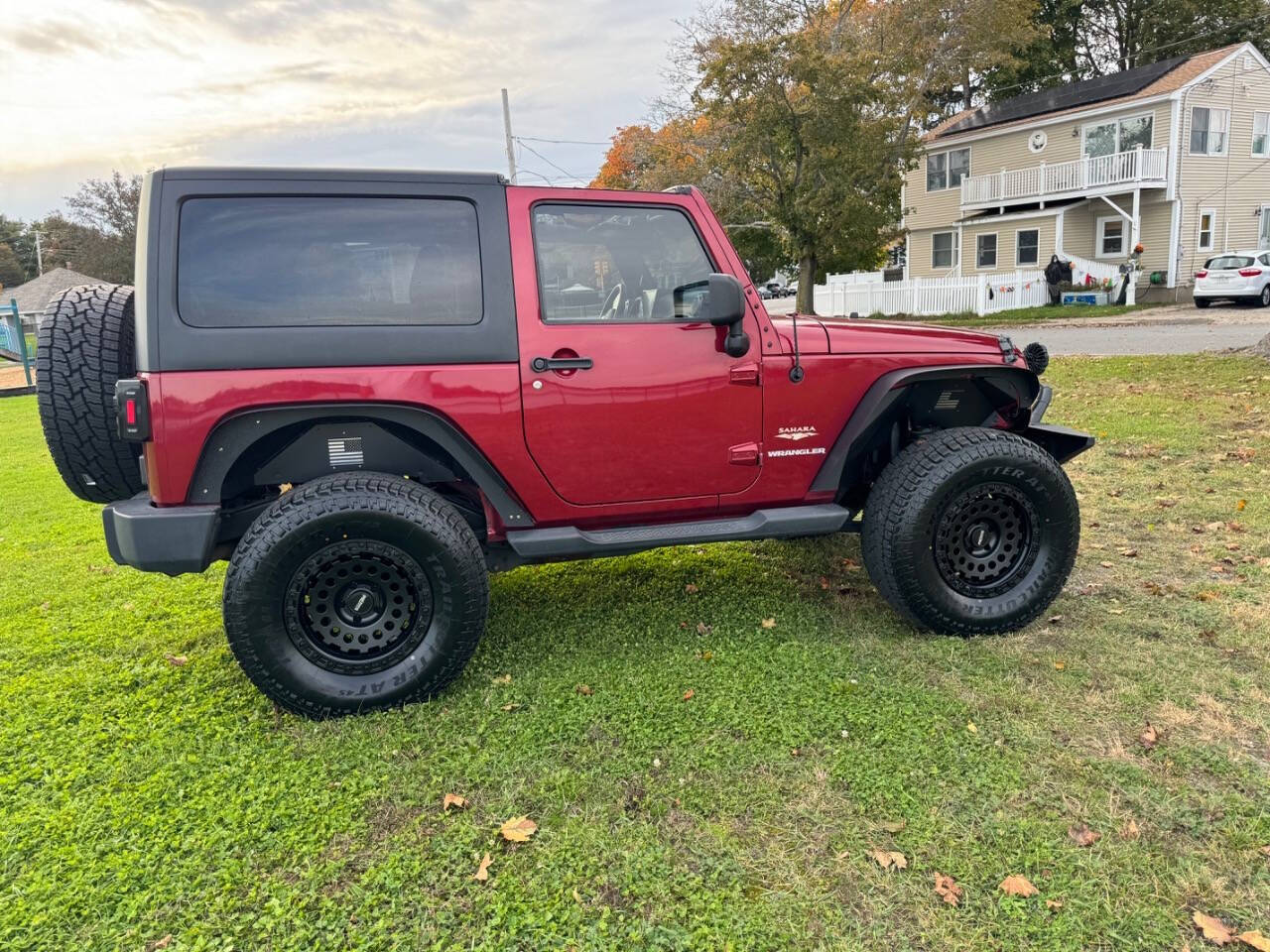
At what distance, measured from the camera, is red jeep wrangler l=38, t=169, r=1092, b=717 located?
303 cm

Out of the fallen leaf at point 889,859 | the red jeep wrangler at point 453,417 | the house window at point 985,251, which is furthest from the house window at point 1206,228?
the fallen leaf at point 889,859

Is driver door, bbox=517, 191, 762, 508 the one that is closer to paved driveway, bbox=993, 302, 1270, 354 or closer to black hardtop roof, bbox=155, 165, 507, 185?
black hardtop roof, bbox=155, 165, 507, 185

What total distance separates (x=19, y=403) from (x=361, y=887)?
15988 mm

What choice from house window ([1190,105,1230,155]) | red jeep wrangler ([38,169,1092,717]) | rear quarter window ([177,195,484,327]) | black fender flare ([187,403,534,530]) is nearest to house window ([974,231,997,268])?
house window ([1190,105,1230,155])

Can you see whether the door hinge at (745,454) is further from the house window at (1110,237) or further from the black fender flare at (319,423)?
the house window at (1110,237)

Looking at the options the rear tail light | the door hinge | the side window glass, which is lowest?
the door hinge

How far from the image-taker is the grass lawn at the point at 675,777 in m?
A: 2.23

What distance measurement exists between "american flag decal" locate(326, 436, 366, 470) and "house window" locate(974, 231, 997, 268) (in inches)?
1192

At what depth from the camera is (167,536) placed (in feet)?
9.90

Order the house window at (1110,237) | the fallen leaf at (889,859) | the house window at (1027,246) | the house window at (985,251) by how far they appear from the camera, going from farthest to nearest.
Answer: the house window at (985,251) < the house window at (1027,246) < the house window at (1110,237) < the fallen leaf at (889,859)

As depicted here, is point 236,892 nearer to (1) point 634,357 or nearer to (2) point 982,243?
(1) point 634,357

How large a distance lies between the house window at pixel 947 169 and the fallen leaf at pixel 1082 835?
31.7 metres

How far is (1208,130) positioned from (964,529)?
29.6 m

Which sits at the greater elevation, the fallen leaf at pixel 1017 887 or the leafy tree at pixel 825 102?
the leafy tree at pixel 825 102
